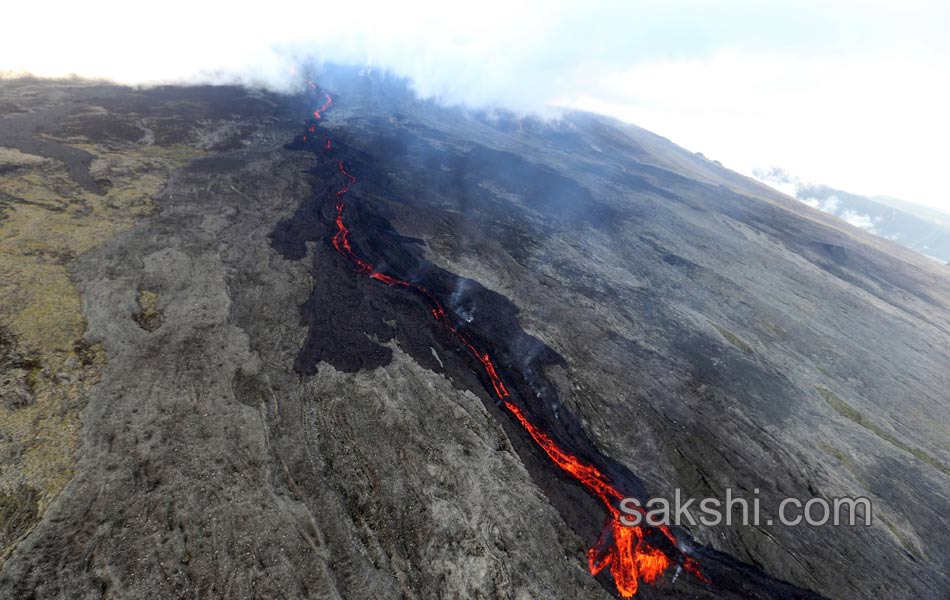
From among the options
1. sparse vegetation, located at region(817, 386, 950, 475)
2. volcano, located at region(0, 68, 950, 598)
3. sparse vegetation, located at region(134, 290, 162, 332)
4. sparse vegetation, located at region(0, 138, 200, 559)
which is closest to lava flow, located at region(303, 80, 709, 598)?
volcano, located at region(0, 68, 950, 598)

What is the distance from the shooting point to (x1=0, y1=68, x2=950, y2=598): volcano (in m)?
11.7

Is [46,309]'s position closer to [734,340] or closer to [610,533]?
[610,533]

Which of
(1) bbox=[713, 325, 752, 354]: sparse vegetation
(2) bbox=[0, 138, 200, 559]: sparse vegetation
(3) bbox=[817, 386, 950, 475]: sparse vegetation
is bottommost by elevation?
(2) bbox=[0, 138, 200, 559]: sparse vegetation

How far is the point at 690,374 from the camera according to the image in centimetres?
2162

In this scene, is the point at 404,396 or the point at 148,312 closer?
the point at 404,396

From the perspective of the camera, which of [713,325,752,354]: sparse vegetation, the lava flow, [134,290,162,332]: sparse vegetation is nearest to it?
the lava flow

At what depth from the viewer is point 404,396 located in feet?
55.5

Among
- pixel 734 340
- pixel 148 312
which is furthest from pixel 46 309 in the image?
pixel 734 340

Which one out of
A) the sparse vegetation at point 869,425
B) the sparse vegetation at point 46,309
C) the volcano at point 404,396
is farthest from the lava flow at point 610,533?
the sparse vegetation at point 46,309

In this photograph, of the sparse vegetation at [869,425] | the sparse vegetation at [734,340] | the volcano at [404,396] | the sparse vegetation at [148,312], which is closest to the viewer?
the volcano at [404,396]

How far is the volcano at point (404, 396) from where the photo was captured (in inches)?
460

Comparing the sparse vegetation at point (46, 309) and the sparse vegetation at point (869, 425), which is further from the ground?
the sparse vegetation at point (869, 425)

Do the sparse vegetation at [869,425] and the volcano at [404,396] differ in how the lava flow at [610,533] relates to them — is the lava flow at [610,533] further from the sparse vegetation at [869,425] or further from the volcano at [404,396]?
the sparse vegetation at [869,425]

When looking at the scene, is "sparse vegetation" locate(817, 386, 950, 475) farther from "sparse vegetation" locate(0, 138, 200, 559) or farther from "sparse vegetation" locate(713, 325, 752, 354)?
"sparse vegetation" locate(0, 138, 200, 559)
